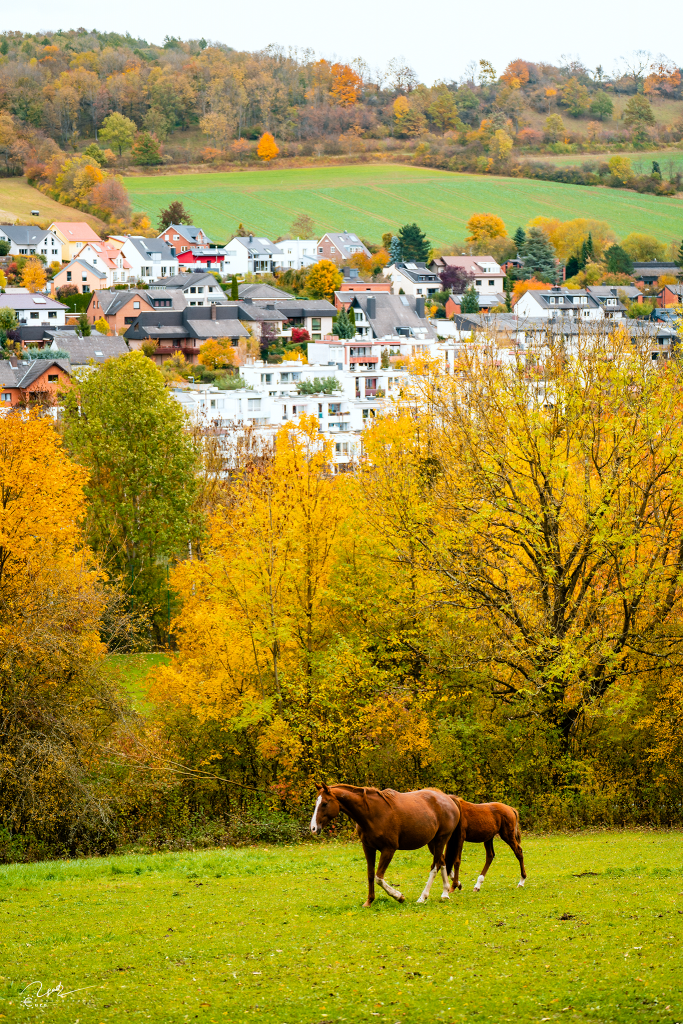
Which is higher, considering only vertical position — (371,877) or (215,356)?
(371,877)

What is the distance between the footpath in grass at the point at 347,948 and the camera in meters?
11.1

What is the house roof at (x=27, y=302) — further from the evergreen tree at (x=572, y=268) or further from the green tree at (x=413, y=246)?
the evergreen tree at (x=572, y=268)

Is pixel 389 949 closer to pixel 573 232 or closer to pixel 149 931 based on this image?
pixel 149 931

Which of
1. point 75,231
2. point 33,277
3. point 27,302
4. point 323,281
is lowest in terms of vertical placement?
point 27,302

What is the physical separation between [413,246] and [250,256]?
25.0 meters

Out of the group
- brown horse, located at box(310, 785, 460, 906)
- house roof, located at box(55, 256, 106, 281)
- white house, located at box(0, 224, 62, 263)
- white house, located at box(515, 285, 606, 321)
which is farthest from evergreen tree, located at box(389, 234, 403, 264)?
brown horse, located at box(310, 785, 460, 906)

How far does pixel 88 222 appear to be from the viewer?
184 meters

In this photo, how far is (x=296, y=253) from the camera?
6890 inches

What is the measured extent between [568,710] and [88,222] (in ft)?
564

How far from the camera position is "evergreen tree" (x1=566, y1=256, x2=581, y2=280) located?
17162 centimetres

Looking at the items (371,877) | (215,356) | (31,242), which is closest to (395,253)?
(31,242)

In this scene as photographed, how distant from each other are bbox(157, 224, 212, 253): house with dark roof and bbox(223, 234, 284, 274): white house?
5071 millimetres

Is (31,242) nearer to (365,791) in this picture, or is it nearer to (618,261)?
(618,261)

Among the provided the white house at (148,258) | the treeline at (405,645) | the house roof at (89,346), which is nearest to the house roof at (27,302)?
the house roof at (89,346)
